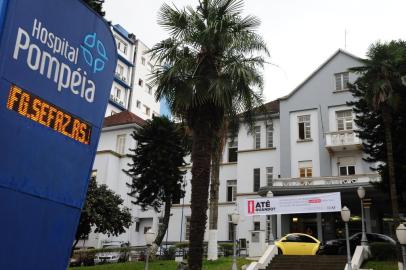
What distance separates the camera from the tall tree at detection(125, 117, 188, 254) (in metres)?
31.9

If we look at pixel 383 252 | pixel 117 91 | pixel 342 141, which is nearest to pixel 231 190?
pixel 342 141

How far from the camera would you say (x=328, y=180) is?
3419 centimetres

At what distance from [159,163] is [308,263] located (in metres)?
12.0

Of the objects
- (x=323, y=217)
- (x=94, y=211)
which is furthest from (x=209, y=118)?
(x=323, y=217)

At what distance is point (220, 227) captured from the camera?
4141 centimetres

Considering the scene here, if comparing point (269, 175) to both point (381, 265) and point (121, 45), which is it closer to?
point (381, 265)

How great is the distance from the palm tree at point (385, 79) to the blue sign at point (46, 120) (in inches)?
658

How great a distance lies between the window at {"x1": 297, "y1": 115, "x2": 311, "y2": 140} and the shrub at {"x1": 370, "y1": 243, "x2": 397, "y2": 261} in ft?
47.2

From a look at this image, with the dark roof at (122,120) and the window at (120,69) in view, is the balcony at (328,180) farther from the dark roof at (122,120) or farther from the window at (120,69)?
the window at (120,69)

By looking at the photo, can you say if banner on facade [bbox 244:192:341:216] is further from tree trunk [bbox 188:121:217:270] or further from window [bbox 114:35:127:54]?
window [bbox 114:35:127:54]

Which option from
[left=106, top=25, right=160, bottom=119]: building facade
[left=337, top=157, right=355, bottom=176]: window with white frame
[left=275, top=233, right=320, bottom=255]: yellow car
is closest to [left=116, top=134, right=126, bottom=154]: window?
[left=106, top=25, right=160, bottom=119]: building facade

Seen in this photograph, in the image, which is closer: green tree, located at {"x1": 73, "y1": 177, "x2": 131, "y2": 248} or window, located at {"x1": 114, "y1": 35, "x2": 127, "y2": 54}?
green tree, located at {"x1": 73, "y1": 177, "x2": 131, "y2": 248}

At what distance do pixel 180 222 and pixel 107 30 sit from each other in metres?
32.5

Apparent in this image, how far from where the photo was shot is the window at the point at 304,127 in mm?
38938
